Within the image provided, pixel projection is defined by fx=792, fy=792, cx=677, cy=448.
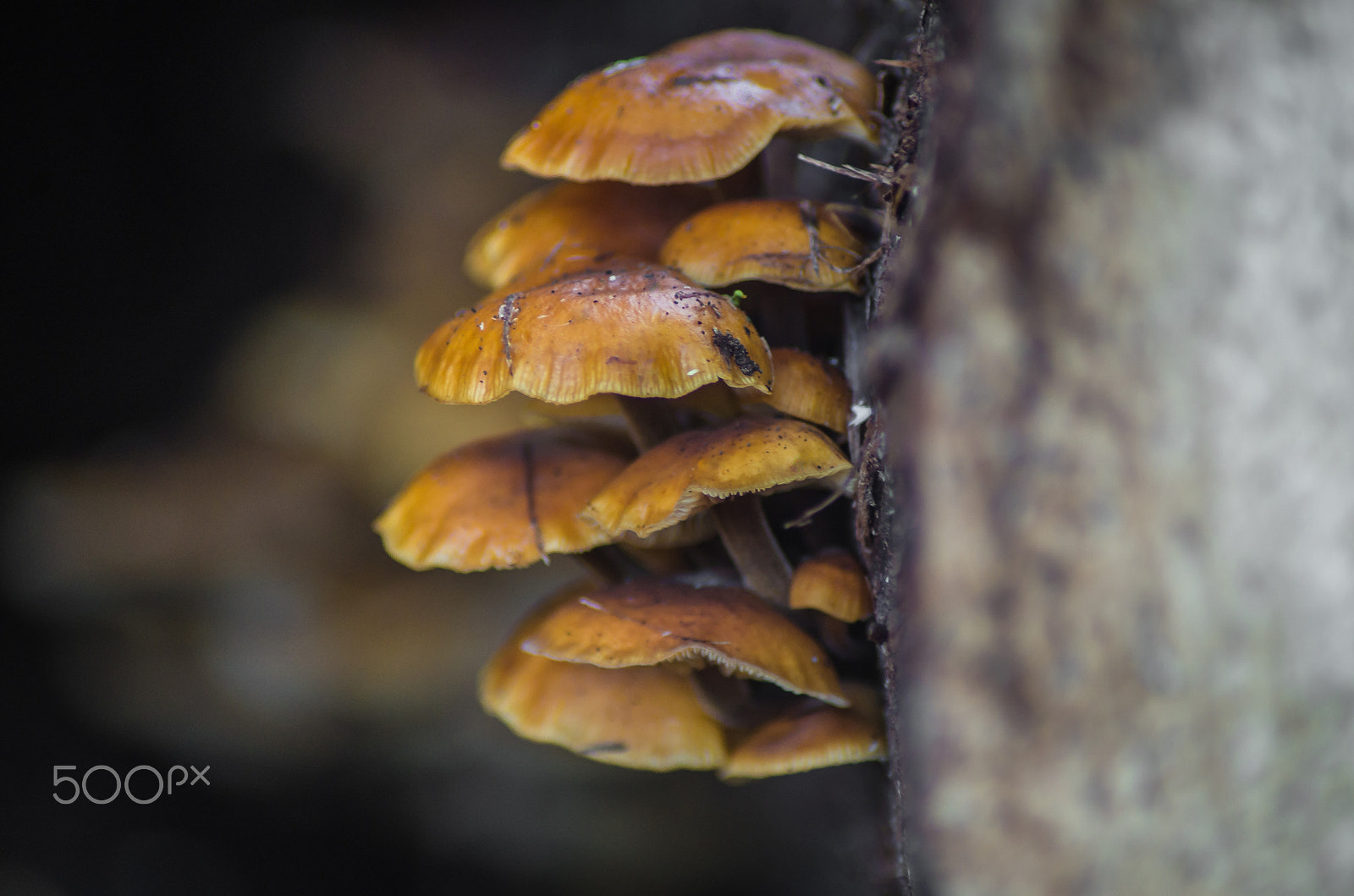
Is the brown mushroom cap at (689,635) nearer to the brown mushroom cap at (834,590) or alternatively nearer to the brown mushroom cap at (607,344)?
the brown mushroom cap at (834,590)

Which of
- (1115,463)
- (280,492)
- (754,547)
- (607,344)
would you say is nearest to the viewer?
(1115,463)

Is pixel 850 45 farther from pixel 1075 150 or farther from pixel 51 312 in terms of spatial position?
pixel 51 312

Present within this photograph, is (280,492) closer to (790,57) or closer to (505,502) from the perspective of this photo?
(505,502)

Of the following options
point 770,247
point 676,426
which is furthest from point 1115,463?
point 676,426

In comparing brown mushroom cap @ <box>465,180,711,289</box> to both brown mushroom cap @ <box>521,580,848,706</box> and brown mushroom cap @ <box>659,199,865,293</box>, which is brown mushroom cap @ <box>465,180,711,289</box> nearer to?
brown mushroom cap @ <box>659,199,865,293</box>

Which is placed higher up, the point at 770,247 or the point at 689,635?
the point at 770,247

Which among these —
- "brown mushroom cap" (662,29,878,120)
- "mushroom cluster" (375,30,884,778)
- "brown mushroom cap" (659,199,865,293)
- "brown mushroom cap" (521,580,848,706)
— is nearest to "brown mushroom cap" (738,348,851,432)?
"mushroom cluster" (375,30,884,778)

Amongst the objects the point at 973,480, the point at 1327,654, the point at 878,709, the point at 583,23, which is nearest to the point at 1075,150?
the point at 973,480

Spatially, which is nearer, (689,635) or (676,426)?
(689,635)
